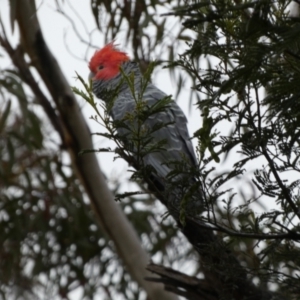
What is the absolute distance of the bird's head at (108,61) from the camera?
377cm

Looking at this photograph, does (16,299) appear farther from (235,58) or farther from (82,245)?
(235,58)

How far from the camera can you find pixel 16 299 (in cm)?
466

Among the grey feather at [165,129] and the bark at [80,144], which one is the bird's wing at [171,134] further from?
the bark at [80,144]

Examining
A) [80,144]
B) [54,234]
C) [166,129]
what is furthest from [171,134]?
[54,234]

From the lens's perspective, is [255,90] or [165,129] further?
[165,129]

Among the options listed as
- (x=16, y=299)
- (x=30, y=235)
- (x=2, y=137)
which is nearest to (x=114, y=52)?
(x=2, y=137)

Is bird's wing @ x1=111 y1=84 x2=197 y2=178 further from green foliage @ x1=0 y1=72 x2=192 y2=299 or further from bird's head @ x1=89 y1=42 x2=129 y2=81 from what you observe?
green foliage @ x1=0 y1=72 x2=192 y2=299

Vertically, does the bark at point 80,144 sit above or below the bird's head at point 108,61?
below

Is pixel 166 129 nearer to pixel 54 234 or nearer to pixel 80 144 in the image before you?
pixel 80 144

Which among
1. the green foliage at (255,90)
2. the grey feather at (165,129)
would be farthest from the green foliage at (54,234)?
the green foliage at (255,90)

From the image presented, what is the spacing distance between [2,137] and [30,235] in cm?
68

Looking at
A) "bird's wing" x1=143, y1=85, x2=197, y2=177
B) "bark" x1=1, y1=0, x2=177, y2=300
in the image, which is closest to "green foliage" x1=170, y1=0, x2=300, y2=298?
"bird's wing" x1=143, y1=85, x2=197, y2=177

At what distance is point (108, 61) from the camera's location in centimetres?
380

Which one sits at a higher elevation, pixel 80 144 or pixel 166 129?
pixel 80 144
